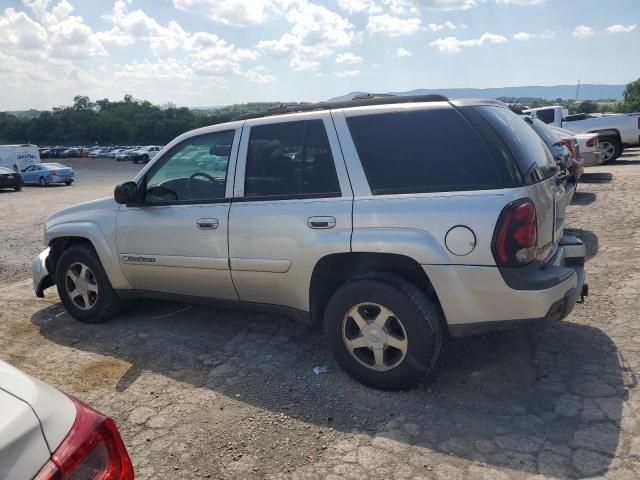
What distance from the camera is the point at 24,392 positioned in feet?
5.21

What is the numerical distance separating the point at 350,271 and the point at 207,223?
3.92ft

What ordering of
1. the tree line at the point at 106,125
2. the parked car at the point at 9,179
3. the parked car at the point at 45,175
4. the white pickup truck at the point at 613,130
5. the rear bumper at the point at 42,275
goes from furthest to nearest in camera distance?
the tree line at the point at 106,125
the parked car at the point at 45,175
the parked car at the point at 9,179
the white pickup truck at the point at 613,130
the rear bumper at the point at 42,275

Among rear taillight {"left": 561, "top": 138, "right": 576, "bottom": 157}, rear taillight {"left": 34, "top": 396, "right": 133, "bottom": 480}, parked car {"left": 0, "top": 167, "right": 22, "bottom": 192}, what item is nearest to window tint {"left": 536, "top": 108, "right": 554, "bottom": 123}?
rear taillight {"left": 561, "top": 138, "right": 576, "bottom": 157}

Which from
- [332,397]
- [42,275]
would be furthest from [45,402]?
[42,275]

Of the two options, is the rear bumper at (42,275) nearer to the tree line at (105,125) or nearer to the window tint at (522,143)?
the window tint at (522,143)

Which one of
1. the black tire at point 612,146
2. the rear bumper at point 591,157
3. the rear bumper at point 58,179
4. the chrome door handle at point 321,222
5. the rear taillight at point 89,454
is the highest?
the chrome door handle at point 321,222

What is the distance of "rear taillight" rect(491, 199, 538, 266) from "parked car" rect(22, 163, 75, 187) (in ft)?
100

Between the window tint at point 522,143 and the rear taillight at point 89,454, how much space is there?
103 inches

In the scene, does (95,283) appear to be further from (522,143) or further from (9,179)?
(9,179)

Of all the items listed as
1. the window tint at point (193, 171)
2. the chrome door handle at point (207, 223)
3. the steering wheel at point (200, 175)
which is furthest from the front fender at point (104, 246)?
the chrome door handle at point (207, 223)

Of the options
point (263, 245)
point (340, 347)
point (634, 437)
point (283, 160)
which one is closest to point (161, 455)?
point (340, 347)

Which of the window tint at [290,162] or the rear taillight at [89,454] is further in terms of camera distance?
the window tint at [290,162]

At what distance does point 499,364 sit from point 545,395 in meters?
0.47

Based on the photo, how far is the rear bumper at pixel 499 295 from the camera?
3.10m
